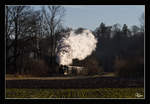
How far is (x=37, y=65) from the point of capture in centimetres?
1366

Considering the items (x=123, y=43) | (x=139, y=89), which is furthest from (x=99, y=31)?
(x=139, y=89)

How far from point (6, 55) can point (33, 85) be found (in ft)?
7.65

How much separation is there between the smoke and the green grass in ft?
5.05

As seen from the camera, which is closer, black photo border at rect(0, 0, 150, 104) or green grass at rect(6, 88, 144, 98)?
black photo border at rect(0, 0, 150, 104)

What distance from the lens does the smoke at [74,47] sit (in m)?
13.1

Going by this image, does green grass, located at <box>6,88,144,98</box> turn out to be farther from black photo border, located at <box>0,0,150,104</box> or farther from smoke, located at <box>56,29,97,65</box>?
smoke, located at <box>56,29,97,65</box>

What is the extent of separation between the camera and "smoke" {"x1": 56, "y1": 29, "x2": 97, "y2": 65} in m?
13.1

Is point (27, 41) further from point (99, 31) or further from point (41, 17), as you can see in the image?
point (99, 31)

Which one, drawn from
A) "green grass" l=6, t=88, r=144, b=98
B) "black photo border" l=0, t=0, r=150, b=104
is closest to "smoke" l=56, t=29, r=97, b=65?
"green grass" l=6, t=88, r=144, b=98

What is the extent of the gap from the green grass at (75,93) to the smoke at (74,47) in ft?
5.05

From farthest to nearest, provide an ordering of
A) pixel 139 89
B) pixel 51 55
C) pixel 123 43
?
pixel 51 55, pixel 139 89, pixel 123 43
